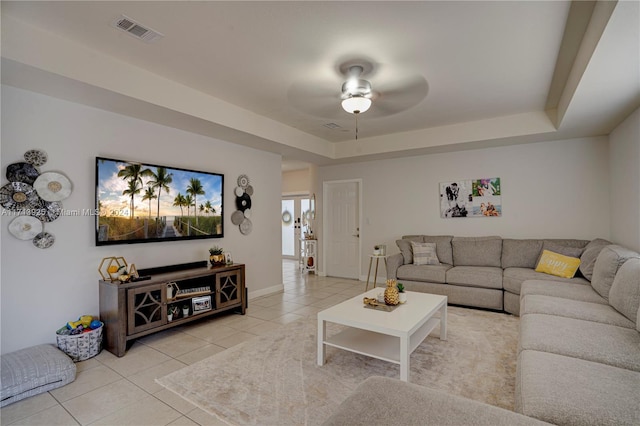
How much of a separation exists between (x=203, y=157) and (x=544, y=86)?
13.5 feet

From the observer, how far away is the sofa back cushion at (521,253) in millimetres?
4406

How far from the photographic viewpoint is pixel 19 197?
8.87ft

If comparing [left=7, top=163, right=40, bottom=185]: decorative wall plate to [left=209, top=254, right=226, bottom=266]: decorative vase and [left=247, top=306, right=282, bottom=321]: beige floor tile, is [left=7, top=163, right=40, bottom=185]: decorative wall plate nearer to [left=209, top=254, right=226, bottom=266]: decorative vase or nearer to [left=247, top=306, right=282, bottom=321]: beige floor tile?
[left=209, top=254, right=226, bottom=266]: decorative vase

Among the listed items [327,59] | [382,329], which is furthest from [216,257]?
[327,59]

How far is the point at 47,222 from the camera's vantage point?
9.45ft

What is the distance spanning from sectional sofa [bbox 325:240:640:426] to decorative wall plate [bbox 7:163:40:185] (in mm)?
3223

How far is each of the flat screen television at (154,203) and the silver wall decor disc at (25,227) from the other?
0.45m

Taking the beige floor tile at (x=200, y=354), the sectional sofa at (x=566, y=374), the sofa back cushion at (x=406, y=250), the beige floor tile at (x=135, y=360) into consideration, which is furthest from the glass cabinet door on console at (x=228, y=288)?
the sectional sofa at (x=566, y=374)

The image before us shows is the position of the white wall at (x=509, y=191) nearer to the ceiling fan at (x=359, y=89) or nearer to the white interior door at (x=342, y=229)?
the white interior door at (x=342, y=229)

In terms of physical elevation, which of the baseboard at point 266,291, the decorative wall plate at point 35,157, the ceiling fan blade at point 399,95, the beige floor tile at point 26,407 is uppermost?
the ceiling fan blade at point 399,95

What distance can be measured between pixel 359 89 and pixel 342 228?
383 cm

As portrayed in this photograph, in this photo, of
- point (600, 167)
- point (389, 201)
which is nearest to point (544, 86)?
point (600, 167)

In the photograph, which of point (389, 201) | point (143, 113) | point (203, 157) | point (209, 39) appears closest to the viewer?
point (209, 39)

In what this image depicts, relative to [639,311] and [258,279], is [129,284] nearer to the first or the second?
[258,279]
